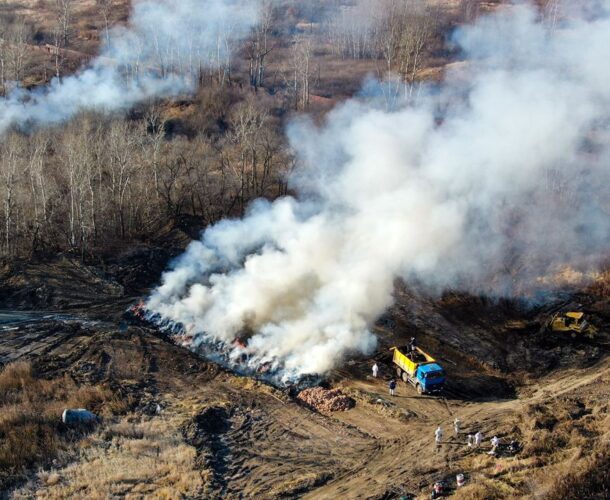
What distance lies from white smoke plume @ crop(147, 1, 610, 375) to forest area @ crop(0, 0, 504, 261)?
9.23 m

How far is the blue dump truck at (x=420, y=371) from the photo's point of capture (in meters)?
19.6

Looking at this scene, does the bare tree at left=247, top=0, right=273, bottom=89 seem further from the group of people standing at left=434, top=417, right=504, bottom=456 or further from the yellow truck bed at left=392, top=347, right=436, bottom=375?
the group of people standing at left=434, top=417, right=504, bottom=456

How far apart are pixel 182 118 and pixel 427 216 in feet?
110

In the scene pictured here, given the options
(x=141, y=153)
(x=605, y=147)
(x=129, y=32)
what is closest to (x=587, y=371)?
(x=605, y=147)

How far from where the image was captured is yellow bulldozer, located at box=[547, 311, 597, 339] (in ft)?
79.5

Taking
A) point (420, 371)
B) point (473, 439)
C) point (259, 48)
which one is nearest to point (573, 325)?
point (420, 371)

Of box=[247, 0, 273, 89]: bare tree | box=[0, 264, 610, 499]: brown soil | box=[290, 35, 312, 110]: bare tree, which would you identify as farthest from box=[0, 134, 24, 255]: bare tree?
box=[247, 0, 273, 89]: bare tree

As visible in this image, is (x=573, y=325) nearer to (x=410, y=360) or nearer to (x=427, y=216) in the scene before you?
(x=427, y=216)

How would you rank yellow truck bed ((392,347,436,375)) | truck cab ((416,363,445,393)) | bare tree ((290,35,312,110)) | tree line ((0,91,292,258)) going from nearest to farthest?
truck cab ((416,363,445,393))
yellow truck bed ((392,347,436,375))
tree line ((0,91,292,258))
bare tree ((290,35,312,110))

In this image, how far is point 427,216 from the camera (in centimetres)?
2608

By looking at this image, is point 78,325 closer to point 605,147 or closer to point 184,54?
point 605,147

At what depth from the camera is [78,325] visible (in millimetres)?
24781

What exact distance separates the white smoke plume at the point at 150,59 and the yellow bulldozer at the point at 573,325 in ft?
130

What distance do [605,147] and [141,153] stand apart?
30.0 m
